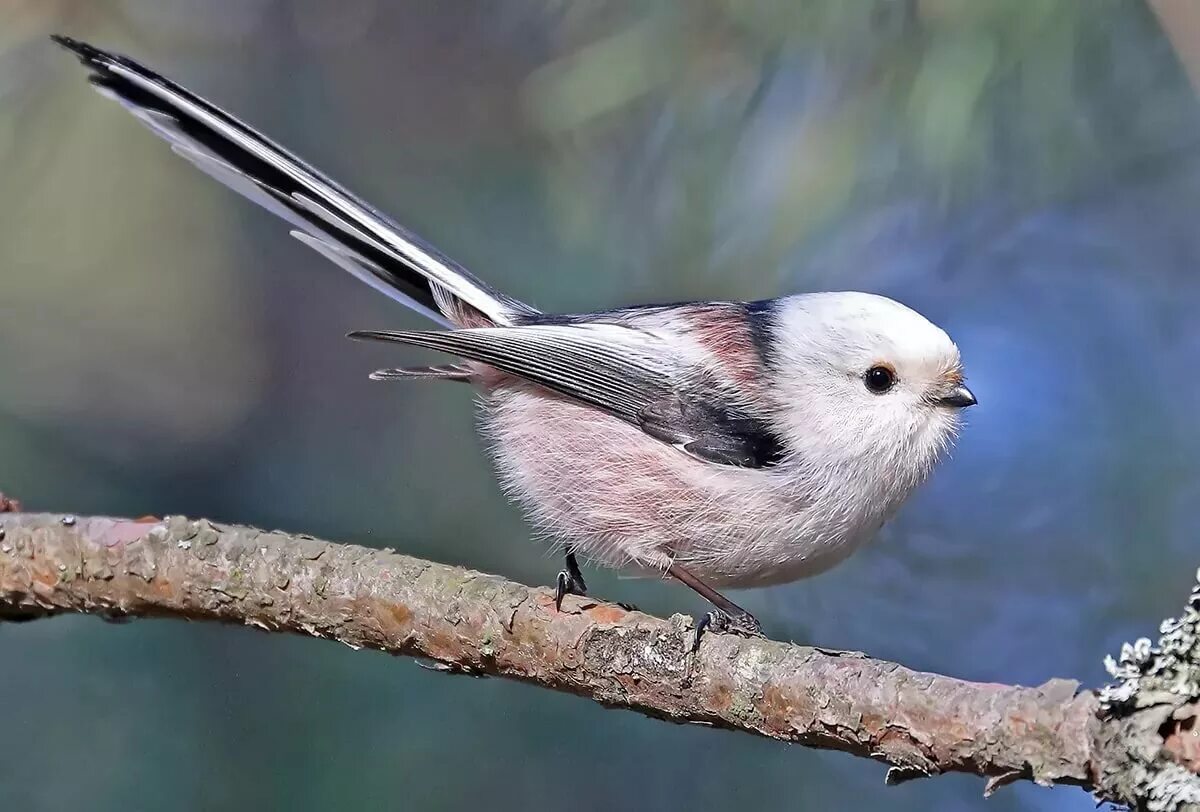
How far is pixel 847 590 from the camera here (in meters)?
1.17

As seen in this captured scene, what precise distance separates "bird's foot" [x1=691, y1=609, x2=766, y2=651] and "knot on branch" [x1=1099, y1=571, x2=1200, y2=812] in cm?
24

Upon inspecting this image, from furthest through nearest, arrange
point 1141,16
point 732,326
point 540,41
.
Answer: point 540,41 < point 1141,16 < point 732,326

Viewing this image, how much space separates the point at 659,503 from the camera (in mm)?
815

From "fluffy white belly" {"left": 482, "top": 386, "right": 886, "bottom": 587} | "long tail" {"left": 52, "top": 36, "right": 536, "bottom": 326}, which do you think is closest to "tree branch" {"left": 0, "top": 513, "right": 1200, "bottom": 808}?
"fluffy white belly" {"left": 482, "top": 386, "right": 886, "bottom": 587}

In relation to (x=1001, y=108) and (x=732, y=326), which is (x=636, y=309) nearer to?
(x=732, y=326)

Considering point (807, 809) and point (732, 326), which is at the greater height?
point (732, 326)

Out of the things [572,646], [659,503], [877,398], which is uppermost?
[877,398]

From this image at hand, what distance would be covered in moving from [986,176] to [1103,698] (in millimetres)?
754

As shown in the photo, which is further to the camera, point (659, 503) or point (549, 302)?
point (549, 302)

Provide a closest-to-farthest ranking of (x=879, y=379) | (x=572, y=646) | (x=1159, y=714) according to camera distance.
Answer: (x=1159, y=714), (x=572, y=646), (x=879, y=379)

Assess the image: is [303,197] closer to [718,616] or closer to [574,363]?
[574,363]

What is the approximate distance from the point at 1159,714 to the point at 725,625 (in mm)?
281

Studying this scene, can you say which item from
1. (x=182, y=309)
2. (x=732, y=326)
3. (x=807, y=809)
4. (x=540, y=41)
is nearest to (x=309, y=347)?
(x=182, y=309)

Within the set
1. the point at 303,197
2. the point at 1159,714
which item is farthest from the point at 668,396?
the point at 1159,714
